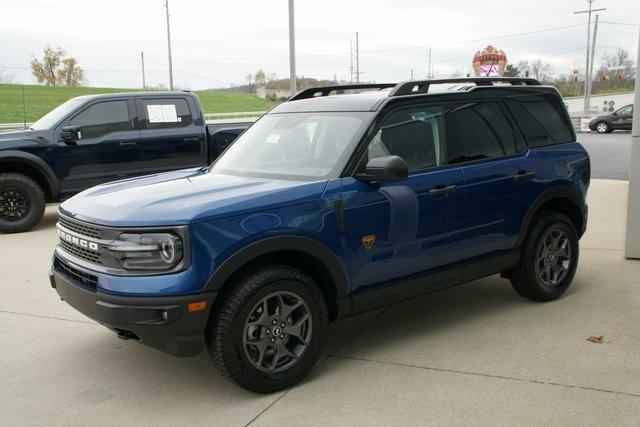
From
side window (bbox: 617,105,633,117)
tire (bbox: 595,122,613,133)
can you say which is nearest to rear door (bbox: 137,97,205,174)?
side window (bbox: 617,105,633,117)

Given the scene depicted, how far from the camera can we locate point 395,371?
4.02m

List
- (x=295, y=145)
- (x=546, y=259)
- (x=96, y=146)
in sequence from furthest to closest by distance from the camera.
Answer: (x=96, y=146) → (x=546, y=259) → (x=295, y=145)

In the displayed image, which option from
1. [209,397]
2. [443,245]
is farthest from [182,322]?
[443,245]

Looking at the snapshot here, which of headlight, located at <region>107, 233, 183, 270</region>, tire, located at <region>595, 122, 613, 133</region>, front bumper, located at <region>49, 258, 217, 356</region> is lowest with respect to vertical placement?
tire, located at <region>595, 122, 613, 133</region>

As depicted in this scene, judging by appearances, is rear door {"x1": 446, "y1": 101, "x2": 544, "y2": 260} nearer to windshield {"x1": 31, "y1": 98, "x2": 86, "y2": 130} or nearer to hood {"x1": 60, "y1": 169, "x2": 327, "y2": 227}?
hood {"x1": 60, "y1": 169, "x2": 327, "y2": 227}

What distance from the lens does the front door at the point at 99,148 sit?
9.37 m

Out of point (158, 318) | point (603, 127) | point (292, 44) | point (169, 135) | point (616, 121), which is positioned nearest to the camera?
point (158, 318)

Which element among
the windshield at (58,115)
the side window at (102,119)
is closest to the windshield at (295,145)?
the side window at (102,119)

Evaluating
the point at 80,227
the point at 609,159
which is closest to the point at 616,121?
the point at 609,159

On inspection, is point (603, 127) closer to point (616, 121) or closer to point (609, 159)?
point (616, 121)

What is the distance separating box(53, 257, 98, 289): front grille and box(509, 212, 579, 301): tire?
330cm

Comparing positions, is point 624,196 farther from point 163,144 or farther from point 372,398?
point 372,398

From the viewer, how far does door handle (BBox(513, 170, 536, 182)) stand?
487 centimetres

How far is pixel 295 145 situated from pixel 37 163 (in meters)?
6.00
